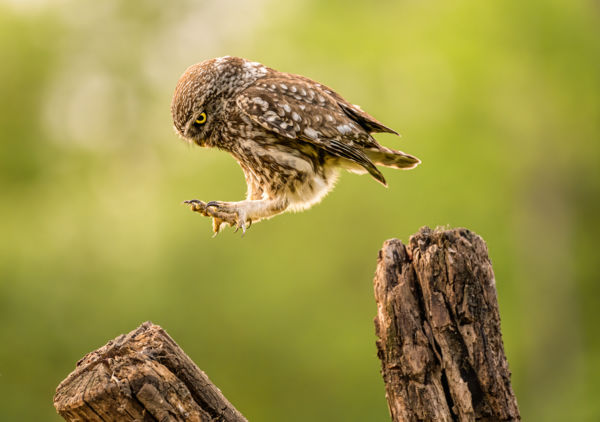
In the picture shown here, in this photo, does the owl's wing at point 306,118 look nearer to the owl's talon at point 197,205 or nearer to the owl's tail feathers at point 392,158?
the owl's tail feathers at point 392,158

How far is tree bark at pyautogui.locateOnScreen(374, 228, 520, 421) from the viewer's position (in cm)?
311

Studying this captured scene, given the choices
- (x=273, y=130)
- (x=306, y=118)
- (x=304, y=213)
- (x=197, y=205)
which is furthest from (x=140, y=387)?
(x=304, y=213)

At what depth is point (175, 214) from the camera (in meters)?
14.8

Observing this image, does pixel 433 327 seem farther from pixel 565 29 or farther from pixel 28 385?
pixel 565 29

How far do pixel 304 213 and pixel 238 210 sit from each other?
1131 centimetres

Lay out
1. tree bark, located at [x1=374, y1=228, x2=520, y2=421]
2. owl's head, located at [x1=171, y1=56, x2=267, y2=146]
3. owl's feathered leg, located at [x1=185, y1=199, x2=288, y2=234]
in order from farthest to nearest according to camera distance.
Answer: owl's head, located at [x1=171, y1=56, x2=267, y2=146]
owl's feathered leg, located at [x1=185, y1=199, x2=288, y2=234]
tree bark, located at [x1=374, y1=228, x2=520, y2=421]

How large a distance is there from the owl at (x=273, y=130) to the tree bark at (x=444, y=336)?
1.08m

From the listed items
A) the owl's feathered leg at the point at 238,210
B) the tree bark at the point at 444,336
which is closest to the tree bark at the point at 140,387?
the tree bark at the point at 444,336

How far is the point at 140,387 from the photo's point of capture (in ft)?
9.27

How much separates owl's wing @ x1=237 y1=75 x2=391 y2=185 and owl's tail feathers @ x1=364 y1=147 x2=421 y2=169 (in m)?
0.10

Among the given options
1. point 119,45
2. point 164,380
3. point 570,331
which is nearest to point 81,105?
point 119,45

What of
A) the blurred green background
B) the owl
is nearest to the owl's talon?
the owl

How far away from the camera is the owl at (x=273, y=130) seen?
420cm

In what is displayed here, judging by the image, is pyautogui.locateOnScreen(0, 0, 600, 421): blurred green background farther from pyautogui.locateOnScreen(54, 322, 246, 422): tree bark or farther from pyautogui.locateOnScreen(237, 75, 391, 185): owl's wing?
pyautogui.locateOnScreen(54, 322, 246, 422): tree bark
